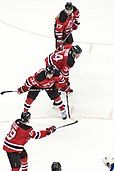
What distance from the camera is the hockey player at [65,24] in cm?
628

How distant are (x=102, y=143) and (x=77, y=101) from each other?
0.90 m

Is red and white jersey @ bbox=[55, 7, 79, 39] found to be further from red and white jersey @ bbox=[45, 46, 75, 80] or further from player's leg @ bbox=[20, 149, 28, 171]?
player's leg @ bbox=[20, 149, 28, 171]

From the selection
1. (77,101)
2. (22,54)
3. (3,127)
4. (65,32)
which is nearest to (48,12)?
(22,54)

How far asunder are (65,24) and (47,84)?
3.75ft

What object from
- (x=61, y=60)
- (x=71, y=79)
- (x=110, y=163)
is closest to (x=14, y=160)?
(x=110, y=163)

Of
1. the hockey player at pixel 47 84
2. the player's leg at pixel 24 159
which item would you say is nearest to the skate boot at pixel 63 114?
the hockey player at pixel 47 84

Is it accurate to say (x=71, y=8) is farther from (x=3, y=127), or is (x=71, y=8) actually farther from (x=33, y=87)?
(x=3, y=127)

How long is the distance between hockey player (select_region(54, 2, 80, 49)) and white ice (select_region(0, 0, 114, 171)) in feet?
1.89

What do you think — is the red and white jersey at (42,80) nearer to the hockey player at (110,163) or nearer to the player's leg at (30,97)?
the player's leg at (30,97)

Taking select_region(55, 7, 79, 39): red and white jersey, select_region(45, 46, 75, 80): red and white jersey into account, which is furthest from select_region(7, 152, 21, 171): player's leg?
select_region(55, 7, 79, 39): red and white jersey

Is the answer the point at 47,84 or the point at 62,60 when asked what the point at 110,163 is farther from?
the point at 62,60

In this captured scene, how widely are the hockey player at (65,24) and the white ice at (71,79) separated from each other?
1.89 feet

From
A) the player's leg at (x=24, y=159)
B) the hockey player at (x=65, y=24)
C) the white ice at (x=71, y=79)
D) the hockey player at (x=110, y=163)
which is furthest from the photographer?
the hockey player at (x=65, y=24)

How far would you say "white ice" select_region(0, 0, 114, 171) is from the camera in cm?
534
